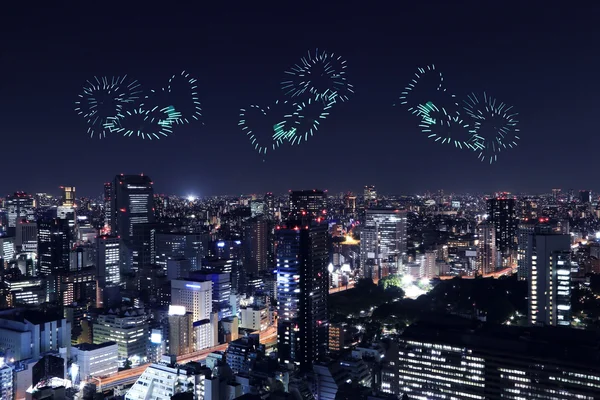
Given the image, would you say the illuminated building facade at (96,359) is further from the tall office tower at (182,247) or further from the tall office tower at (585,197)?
the tall office tower at (585,197)

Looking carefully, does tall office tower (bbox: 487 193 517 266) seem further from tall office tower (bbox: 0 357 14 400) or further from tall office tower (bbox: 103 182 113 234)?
tall office tower (bbox: 0 357 14 400)

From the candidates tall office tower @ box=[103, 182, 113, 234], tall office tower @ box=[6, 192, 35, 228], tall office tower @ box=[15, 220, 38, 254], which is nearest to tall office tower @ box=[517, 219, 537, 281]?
tall office tower @ box=[103, 182, 113, 234]

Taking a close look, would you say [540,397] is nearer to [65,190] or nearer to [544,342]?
[544,342]

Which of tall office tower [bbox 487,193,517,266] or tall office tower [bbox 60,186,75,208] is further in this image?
tall office tower [bbox 60,186,75,208]

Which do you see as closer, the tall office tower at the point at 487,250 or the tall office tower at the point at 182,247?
the tall office tower at the point at 182,247

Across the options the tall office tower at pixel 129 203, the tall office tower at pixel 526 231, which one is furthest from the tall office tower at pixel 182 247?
the tall office tower at pixel 526 231

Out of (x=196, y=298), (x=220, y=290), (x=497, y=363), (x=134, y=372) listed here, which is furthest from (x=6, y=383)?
(x=497, y=363)

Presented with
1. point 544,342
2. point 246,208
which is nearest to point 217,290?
point 544,342
